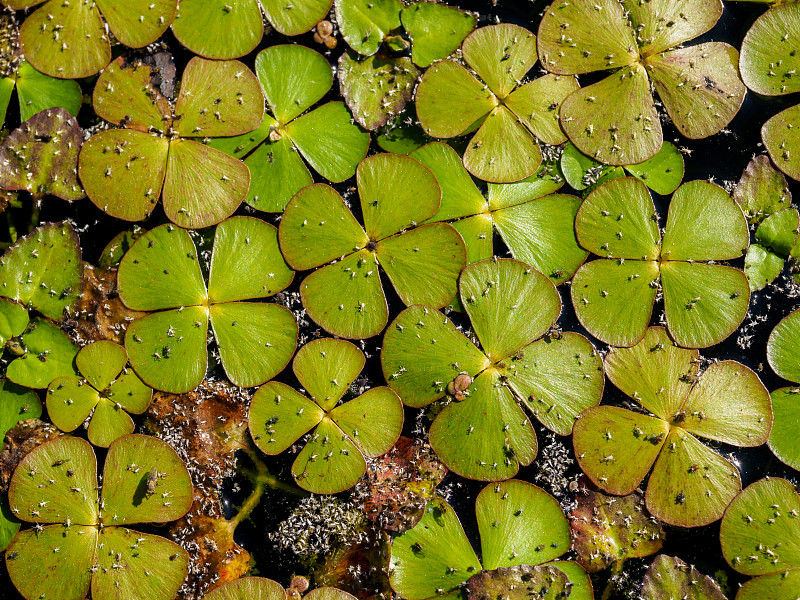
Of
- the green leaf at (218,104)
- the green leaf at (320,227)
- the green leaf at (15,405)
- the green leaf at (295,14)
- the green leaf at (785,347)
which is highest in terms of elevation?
the green leaf at (295,14)

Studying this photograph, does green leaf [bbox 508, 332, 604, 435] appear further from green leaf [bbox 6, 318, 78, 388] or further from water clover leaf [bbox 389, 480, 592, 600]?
green leaf [bbox 6, 318, 78, 388]

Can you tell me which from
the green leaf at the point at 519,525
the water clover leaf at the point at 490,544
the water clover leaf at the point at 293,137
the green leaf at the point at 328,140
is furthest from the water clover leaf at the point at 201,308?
the green leaf at the point at 519,525

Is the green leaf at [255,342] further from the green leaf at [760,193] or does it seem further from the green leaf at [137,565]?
the green leaf at [760,193]

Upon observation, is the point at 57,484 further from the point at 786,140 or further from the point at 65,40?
the point at 786,140

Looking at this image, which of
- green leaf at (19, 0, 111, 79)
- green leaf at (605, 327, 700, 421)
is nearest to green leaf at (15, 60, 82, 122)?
green leaf at (19, 0, 111, 79)

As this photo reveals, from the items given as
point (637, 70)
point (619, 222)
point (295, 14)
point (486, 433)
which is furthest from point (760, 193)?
point (295, 14)

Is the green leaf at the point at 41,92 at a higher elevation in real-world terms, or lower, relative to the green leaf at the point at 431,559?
higher

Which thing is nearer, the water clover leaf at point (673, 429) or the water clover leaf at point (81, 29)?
the water clover leaf at point (673, 429)
